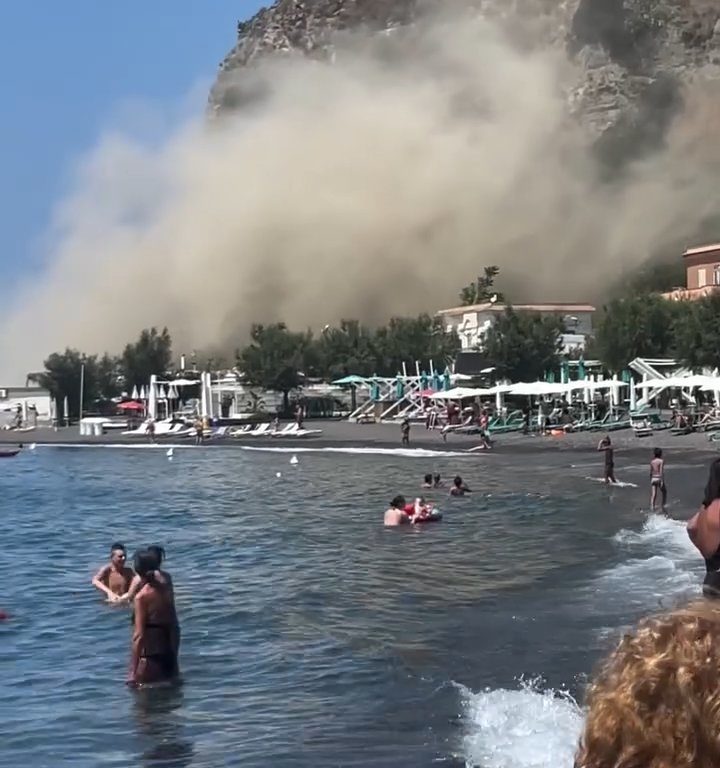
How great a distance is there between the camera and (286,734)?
397 inches

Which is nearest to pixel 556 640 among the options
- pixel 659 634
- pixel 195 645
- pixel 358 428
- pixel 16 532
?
pixel 195 645

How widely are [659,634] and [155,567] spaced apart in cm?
976

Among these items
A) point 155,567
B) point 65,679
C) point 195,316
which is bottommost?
point 65,679

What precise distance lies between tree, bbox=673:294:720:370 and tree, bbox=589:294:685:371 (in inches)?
252

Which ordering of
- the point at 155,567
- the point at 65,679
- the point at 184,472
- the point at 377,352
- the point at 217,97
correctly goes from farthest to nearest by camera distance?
the point at 217,97
the point at 377,352
the point at 184,472
the point at 65,679
the point at 155,567

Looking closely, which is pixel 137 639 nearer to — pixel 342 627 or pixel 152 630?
pixel 152 630

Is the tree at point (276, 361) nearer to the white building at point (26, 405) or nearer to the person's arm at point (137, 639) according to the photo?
the white building at point (26, 405)

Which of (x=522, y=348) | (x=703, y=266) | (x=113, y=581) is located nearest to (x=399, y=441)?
(x=522, y=348)

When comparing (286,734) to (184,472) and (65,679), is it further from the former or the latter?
(184,472)

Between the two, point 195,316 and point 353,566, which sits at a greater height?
point 195,316

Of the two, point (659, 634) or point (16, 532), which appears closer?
point (659, 634)

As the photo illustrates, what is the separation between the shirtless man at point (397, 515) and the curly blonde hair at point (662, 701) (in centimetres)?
2452

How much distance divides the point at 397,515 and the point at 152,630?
49.4 ft

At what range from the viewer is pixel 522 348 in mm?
73688
